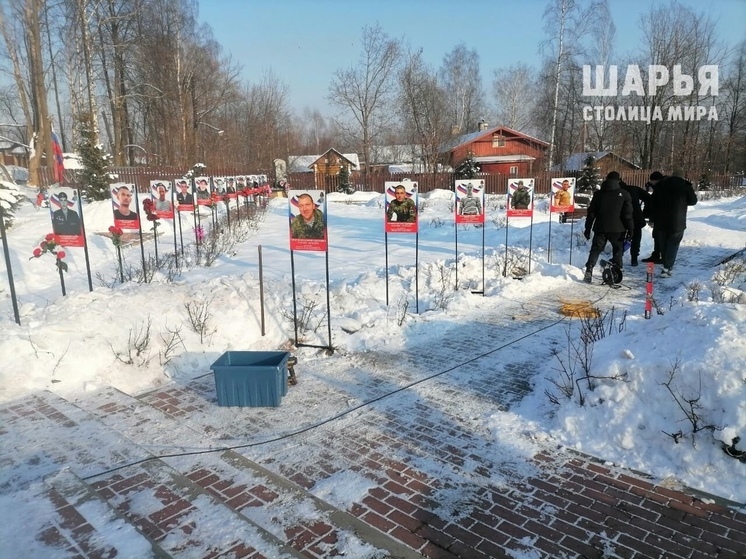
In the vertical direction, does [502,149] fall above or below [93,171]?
above

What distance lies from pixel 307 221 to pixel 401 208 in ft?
6.71

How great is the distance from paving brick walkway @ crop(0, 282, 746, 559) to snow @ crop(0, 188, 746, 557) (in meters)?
0.14

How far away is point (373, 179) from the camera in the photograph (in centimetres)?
3688

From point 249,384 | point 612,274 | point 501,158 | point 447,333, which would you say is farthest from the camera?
point 501,158

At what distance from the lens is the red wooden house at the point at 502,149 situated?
43594 millimetres

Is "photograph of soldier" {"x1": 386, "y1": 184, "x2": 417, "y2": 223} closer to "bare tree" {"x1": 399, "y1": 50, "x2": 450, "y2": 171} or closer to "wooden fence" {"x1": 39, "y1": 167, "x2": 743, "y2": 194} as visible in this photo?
"wooden fence" {"x1": 39, "y1": 167, "x2": 743, "y2": 194}

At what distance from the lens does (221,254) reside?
1267 centimetres

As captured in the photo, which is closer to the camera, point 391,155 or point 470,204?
point 470,204

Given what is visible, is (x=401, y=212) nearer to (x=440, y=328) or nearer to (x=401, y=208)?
(x=401, y=208)

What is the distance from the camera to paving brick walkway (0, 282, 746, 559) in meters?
3.00

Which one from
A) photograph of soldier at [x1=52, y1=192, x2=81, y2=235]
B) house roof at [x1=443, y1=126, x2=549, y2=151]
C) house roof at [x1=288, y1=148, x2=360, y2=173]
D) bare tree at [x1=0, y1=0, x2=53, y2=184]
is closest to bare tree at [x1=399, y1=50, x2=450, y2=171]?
house roof at [x1=443, y1=126, x2=549, y2=151]

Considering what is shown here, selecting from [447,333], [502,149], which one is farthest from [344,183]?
[447,333]

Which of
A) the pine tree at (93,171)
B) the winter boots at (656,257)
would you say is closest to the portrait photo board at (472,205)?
the winter boots at (656,257)

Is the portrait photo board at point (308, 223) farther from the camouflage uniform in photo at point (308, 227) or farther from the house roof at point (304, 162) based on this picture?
the house roof at point (304, 162)
